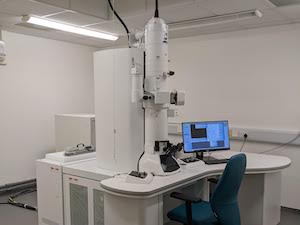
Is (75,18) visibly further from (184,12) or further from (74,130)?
(74,130)

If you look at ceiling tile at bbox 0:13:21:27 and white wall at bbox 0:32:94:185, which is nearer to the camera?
ceiling tile at bbox 0:13:21:27

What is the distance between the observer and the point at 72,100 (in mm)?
5668

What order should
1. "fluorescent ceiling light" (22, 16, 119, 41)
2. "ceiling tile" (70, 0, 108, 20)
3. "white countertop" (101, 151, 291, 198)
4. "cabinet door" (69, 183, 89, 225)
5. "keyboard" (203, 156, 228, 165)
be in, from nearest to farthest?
"white countertop" (101, 151, 291, 198)
"cabinet door" (69, 183, 89, 225)
"keyboard" (203, 156, 228, 165)
"ceiling tile" (70, 0, 108, 20)
"fluorescent ceiling light" (22, 16, 119, 41)

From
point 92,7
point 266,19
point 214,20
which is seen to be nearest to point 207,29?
point 214,20

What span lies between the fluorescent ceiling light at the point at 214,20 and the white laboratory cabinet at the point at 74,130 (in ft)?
5.60

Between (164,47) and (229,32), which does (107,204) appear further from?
(229,32)

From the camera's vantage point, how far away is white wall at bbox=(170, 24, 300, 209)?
4.02 m

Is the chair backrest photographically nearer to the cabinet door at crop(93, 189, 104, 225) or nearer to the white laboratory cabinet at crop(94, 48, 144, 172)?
the white laboratory cabinet at crop(94, 48, 144, 172)

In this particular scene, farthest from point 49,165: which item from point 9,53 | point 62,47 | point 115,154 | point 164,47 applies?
point 62,47

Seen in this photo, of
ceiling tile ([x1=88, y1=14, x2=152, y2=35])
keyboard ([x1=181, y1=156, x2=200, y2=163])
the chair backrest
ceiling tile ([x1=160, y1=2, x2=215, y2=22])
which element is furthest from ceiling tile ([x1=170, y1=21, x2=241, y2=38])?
the chair backrest

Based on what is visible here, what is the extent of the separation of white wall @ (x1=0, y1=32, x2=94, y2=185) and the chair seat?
3.14 meters

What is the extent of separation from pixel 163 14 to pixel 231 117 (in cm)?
179

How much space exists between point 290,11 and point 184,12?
116cm

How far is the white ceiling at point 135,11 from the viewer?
10.7 feet
